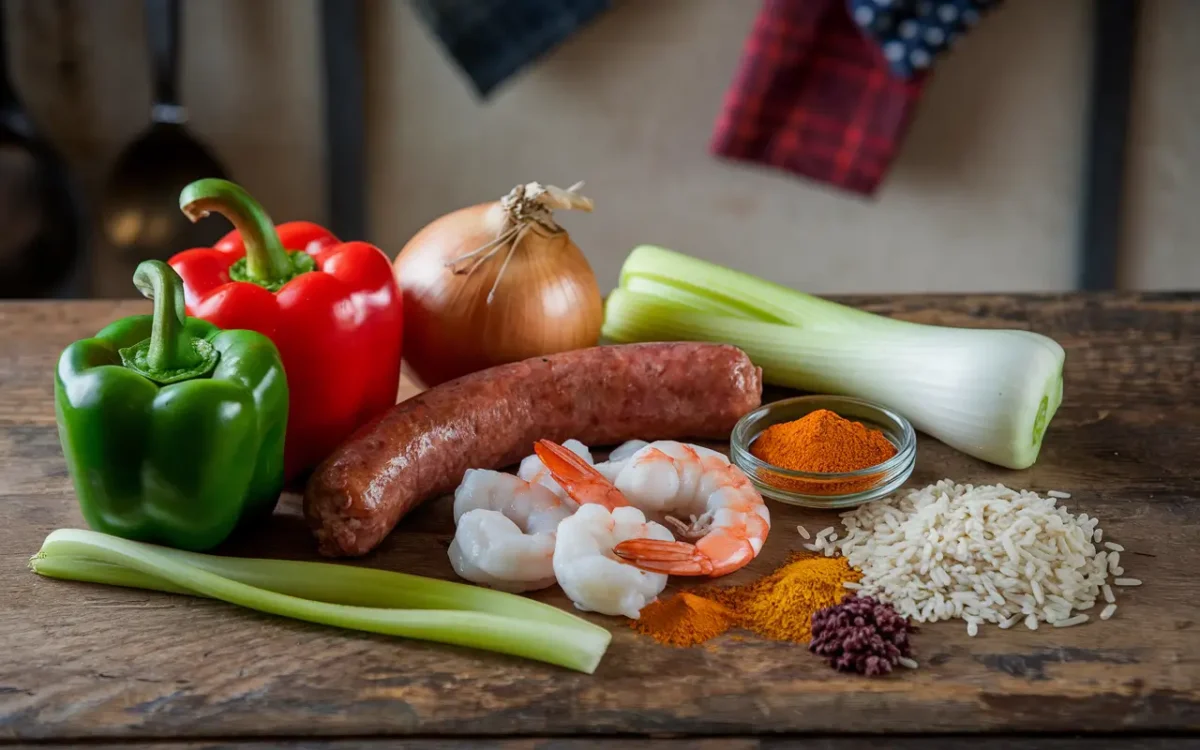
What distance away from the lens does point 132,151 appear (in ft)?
9.74

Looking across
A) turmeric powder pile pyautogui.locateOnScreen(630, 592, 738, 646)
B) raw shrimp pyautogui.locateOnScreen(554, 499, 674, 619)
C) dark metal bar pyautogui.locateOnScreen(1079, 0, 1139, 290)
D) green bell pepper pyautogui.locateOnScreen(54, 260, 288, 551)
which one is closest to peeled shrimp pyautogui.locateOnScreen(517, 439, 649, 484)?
raw shrimp pyautogui.locateOnScreen(554, 499, 674, 619)

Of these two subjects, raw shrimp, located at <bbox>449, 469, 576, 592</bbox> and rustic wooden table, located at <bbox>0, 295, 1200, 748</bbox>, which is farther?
raw shrimp, located at <bbox>449, 469, 576, 592</bbox>

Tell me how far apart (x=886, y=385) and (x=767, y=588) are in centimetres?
54

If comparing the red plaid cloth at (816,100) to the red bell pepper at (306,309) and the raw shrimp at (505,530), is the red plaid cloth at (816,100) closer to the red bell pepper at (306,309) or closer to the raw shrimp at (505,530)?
the red bell pepper at (306,309)

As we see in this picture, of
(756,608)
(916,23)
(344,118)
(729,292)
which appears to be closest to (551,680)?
(756,608)

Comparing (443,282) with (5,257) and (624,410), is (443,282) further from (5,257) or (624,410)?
(5,257)

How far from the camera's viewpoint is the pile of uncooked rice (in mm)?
1364

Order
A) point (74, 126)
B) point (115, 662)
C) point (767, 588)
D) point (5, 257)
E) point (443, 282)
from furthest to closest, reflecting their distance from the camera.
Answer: point (74, 126), point (5, 257), point (443, 282), point (767, 588), point (115, 662)

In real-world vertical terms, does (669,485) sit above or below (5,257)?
above

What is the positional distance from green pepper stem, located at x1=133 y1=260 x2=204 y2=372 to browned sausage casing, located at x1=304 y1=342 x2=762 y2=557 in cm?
22

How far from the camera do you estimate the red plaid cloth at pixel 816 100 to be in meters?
2.88

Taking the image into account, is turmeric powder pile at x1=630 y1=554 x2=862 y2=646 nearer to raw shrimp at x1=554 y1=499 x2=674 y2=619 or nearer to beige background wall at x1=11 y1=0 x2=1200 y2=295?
raw shrimp at x1=554 y1=499 x2=674 y2=619

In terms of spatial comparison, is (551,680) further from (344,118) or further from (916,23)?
(344,118)

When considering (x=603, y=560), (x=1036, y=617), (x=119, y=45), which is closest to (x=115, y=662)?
(x=603, y=560)
